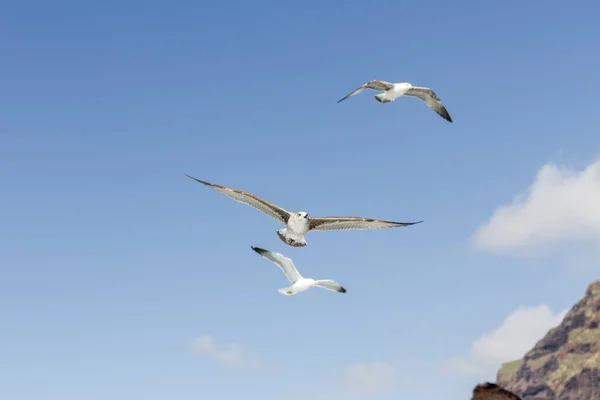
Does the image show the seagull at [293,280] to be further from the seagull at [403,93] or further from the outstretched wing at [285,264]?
the seagull at [403,93]

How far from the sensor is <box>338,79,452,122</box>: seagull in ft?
202

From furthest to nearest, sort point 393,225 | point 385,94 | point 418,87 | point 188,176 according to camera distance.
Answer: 1. point 418,87
2. point 385,94
3. point 393,225
4. point 188,176

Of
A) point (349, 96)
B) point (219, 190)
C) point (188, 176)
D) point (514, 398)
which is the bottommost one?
point (514, 398)

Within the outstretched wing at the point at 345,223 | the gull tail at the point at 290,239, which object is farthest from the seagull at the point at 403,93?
the gull tail at the point at 290,239

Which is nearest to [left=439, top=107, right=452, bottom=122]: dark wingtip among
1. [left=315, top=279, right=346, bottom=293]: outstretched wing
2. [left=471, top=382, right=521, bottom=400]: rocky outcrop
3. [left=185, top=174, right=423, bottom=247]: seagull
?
[left=185, top=174, right=423, bottom=247]: seagull

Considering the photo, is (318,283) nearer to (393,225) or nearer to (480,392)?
(393,225)

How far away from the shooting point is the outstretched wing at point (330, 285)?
39.7 meters

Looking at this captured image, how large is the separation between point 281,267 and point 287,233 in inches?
225

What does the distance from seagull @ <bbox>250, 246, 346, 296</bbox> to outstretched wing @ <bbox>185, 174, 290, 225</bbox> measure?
20.6 ft

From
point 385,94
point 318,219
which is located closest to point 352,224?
point 318,219

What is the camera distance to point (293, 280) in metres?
40.3

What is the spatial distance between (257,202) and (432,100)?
99.1ft

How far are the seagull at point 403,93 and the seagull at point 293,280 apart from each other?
19.6m

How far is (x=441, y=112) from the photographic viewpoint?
70812 millimetres
